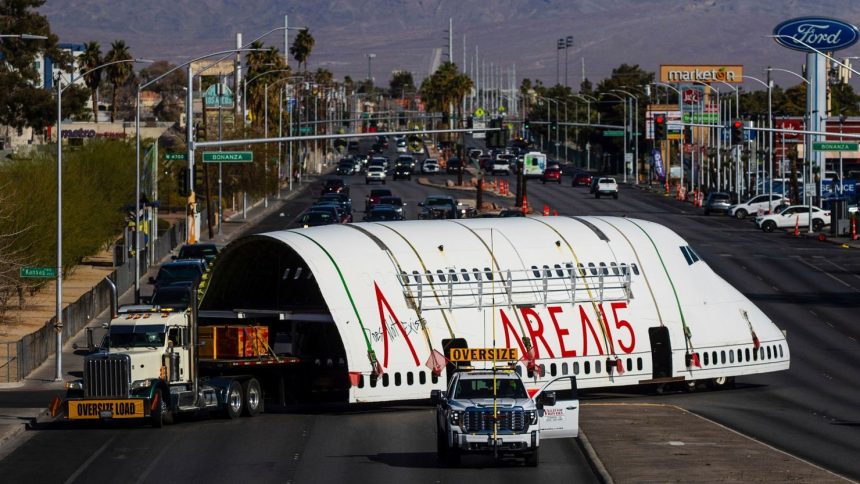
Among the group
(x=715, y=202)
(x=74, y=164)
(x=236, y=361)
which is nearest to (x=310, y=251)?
(x=236, y=361)

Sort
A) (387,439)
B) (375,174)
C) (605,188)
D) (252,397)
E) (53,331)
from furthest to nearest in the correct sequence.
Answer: (375,174) < (605,188) < (53,331) < (252,397) < (387,439)

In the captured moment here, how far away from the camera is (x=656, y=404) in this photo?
44500 mm

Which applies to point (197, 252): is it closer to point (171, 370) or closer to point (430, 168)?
point (171, 370)

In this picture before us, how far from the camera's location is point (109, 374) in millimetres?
38781

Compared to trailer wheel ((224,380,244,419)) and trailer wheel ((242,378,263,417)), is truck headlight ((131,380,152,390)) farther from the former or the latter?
trailer wheel ((242,378,263,417))

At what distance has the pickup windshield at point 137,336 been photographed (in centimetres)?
3959

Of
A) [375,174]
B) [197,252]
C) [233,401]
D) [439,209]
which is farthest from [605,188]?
[233,401]

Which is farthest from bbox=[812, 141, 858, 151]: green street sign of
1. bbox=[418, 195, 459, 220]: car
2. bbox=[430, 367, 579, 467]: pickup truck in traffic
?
bbox=[430, 367, 579, 467]: pickup truck in traffic

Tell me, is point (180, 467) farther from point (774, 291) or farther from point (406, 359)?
point (774, 291)

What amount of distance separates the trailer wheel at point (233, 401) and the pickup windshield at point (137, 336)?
2.63m

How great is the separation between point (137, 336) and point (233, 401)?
3.41 metres

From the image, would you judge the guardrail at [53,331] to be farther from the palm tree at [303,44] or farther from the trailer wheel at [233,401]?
the palm tree at [303,44]

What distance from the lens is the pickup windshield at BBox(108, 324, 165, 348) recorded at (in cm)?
3959

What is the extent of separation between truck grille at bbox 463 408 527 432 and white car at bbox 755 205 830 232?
7763 cm
